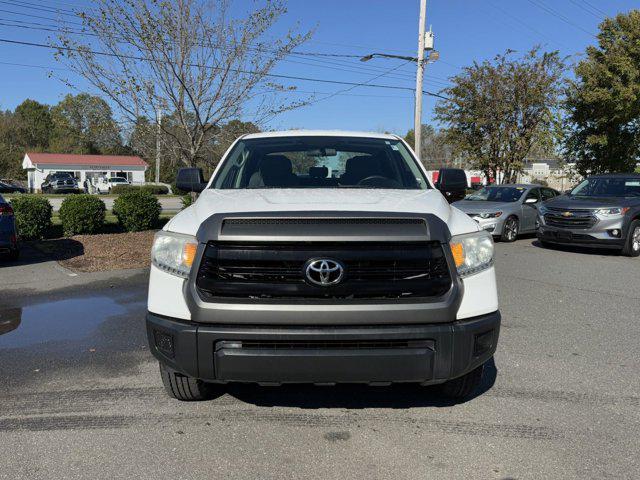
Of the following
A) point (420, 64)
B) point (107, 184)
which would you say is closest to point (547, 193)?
point (420, 64)

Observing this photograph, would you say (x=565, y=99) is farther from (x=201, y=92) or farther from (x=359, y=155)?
(x=359, y=155)

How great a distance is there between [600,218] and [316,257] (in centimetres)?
1013

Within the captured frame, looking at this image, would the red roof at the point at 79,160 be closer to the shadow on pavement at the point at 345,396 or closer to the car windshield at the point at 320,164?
the car windshield at the point at 320,164

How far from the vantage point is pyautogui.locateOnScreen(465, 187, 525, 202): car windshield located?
14.4 meters

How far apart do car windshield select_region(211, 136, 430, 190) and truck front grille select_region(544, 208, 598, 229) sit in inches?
313

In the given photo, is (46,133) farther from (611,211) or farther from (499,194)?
(611,211)

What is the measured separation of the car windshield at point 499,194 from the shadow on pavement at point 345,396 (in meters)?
11.3

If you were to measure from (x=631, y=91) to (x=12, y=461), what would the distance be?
23149 millimetres

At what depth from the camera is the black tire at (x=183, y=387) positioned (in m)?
3.38

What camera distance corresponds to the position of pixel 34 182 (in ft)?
197

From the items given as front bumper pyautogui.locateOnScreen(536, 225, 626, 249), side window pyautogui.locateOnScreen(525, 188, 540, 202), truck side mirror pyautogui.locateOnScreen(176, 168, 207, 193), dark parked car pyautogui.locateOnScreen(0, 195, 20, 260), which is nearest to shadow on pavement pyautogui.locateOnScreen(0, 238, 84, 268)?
dark parked car pyautogui.locateOnScreen(0, 195, 20, 260)

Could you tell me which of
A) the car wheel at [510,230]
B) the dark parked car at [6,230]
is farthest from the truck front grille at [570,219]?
the dark parked car at [6,230]

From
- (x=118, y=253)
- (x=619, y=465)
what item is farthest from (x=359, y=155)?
(x=118, y=253)

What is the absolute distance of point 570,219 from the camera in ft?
37.3
